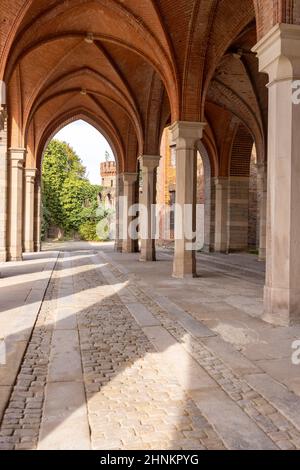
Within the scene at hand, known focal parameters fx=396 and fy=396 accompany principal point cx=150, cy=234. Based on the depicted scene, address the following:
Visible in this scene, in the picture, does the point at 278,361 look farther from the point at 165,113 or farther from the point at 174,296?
the point at 165,113

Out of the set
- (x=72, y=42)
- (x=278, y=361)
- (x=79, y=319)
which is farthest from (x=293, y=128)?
(x=72, y=42)

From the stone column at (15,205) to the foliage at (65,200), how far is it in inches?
841

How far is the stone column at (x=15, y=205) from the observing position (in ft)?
49.8

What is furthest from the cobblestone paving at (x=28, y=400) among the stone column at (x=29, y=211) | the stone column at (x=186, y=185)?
the stone column at (x=29, y=211)

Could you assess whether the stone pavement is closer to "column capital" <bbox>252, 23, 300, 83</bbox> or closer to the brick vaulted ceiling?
"column capital" <bbox>252, 23, 300, 83</bbox>

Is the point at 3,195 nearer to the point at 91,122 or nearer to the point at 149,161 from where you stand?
the point at 149,161

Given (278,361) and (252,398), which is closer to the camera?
(252,398)

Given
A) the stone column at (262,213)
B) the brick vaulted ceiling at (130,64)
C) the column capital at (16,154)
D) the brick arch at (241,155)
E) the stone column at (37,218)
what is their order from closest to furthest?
the brick vaulted ceiling at (130,64) < the column capital at (16,154) < the stone column at (262,213) < the stone column at (37,218) < the brick arch at (241,155)

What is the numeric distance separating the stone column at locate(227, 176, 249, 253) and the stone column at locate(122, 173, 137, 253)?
544 cm

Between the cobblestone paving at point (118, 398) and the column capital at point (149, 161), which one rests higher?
the column capital at point (149, 161)

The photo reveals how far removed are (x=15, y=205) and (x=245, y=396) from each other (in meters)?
13.8

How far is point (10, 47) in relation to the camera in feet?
31.5

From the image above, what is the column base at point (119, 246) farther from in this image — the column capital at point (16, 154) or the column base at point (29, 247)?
the column capital at point (16, 154)
